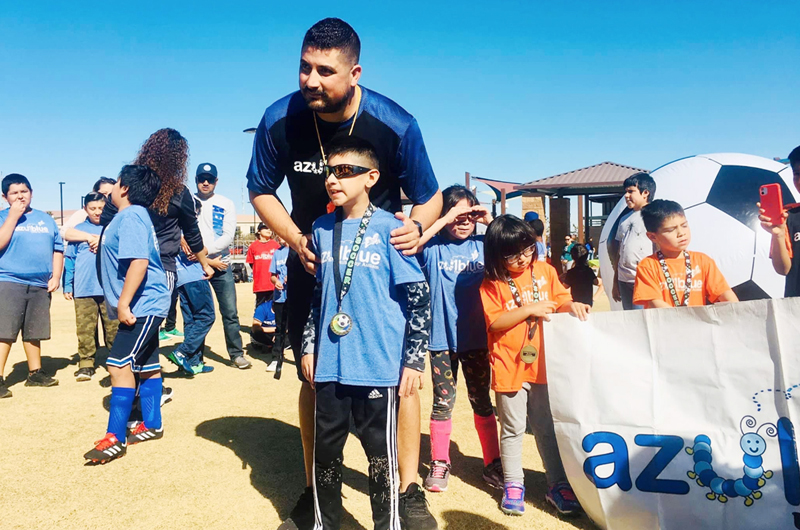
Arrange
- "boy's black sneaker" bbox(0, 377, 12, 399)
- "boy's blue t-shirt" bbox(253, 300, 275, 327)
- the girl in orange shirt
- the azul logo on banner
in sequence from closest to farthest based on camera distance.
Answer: the azul logo on banner < the girl in orange shirt < "boy's black sneaker" bbox(0, 377, 12, 399) < "boy's blue t-shirt" bbox(253, 300, 275, 327)

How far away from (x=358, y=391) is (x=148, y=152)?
312 centimetres

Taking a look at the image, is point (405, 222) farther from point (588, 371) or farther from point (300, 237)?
point (588, 371)

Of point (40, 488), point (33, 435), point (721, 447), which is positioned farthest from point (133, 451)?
point (721, 447)

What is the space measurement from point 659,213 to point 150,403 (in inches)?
149

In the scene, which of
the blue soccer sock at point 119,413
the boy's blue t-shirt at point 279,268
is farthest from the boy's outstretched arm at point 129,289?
the boy's blue t-shirt at point 279,268

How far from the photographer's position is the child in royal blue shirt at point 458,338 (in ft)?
11.1

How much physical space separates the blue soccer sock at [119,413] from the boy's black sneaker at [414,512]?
214 centimetres

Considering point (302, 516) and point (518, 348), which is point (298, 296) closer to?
point (302, 516)

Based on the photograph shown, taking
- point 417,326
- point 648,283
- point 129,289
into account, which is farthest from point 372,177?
point 129,289

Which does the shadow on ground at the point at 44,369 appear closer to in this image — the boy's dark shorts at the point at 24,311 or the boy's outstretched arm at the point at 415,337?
the boy's dark shorts at the point at 24,311

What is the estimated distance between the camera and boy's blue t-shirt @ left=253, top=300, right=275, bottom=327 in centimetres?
823

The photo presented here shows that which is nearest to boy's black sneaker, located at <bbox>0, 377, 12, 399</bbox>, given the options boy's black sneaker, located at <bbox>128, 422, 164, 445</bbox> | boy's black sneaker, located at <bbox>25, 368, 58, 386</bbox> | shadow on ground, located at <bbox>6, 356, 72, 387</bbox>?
boy's black sneaker, located at <bbox>25, 368, 58, 386</bbox>

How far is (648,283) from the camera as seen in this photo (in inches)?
129

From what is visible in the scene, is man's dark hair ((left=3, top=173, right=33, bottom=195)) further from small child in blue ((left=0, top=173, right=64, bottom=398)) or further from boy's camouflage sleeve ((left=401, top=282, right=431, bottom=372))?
boy's camouflage sleeve ((left=401, top=282, right=431, bottom=372))
